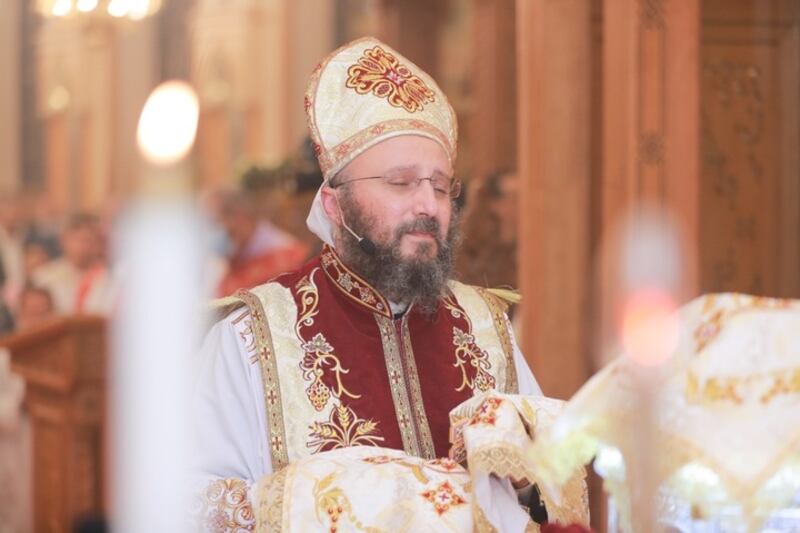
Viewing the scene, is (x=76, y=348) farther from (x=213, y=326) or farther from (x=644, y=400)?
(x=644, y=400)

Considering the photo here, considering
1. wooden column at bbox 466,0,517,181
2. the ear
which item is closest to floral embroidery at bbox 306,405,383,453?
the ear

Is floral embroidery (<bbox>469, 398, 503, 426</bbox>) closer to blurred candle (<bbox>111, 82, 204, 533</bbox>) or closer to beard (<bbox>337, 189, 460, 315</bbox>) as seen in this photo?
beard (<bbox>337, 189, 460, 315</bbox>)

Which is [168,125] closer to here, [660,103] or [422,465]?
[422,465]

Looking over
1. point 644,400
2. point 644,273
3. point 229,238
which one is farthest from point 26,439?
point 644,400

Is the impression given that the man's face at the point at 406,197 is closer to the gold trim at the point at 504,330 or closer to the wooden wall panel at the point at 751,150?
the gold trim at the point at 504,330

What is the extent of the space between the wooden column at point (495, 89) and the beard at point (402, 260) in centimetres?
617

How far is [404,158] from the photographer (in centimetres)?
357

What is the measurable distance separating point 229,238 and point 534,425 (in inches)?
303

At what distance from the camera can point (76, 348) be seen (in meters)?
8.02

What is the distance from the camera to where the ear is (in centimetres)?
370

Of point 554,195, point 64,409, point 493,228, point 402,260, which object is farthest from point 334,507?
point 64,409

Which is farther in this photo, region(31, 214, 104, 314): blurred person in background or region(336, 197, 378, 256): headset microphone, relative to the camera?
region(31, 214, 104, 314): blurred person in background

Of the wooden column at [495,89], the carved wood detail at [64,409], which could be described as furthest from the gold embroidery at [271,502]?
the wooden column at [495,89]

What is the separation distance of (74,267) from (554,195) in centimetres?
667
